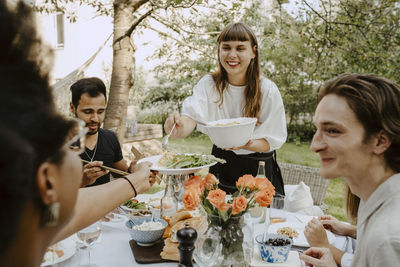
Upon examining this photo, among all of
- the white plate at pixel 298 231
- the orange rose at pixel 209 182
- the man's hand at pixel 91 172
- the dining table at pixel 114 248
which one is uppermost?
the orange rose at pixel 209 182

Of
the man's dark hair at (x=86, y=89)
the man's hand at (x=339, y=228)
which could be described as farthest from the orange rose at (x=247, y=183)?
the man's dark hair at (x=86, y=89)

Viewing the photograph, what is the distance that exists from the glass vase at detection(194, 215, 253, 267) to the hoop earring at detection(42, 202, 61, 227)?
98 centimetres

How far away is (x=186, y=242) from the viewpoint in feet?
4.38

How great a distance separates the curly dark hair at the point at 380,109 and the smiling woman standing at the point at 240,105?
140 cm

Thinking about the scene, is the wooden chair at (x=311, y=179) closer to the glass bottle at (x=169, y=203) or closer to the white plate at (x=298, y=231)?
the white plate at (x=298, y=231)

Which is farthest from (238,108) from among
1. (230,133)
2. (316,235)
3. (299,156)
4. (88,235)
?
(299,156)

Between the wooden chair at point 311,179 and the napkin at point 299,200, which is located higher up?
the napkin at point 299,200

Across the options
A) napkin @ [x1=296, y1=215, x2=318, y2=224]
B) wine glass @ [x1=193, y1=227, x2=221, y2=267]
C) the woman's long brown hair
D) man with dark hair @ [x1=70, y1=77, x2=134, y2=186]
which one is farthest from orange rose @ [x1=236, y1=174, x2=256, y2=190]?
the woman's long brown hair

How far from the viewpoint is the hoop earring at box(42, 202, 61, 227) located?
2.04ft

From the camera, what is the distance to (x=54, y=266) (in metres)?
1.60

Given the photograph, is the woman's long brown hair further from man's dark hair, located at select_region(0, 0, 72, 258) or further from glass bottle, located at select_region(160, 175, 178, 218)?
man's dark hair, located at select_region(0, 0, 72, 258)

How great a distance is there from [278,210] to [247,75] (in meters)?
1.30

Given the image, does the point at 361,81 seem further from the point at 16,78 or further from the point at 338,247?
the point at 16,78

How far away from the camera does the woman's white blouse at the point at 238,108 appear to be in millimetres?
3068
